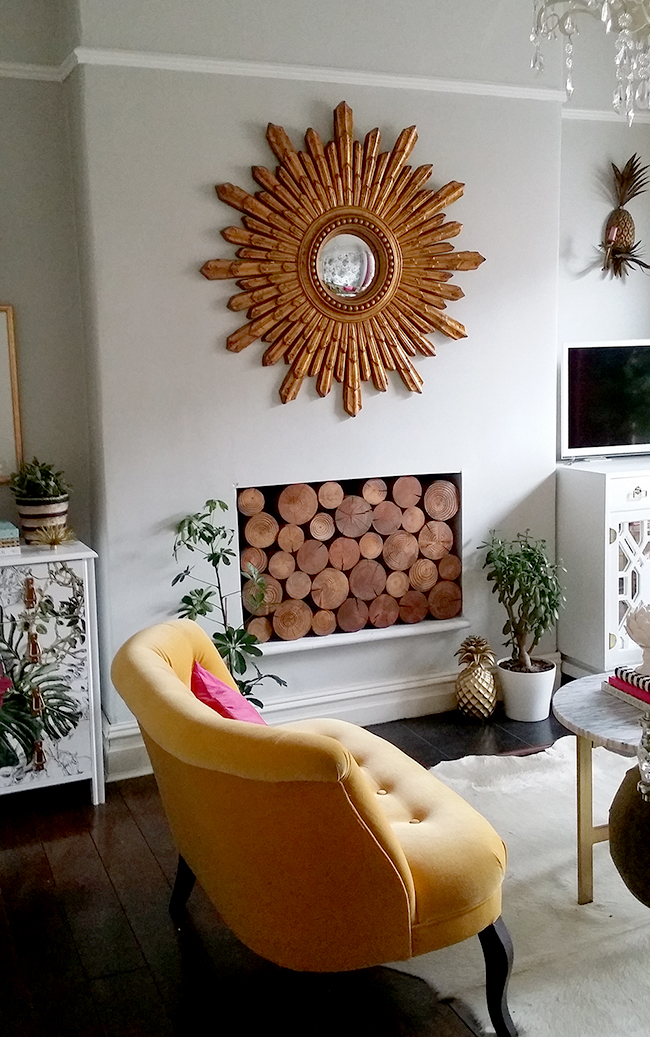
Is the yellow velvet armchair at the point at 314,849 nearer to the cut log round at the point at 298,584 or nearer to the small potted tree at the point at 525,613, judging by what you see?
the cut log round at the point at 298,584

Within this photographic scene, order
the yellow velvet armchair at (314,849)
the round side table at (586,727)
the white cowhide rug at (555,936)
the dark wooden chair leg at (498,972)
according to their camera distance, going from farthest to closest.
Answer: the round side table at (586,727)
the white cowhide rug at (555,936)
the dark wooden chair leg at (498,972)
the yellow velvet armchair at (314,849)

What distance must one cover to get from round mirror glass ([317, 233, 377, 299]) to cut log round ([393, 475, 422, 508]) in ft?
2.35

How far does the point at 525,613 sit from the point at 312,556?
33.3 inches

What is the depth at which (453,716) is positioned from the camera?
12.8 ft

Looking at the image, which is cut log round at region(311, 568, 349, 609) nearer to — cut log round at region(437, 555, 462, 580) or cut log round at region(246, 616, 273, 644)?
cut log round at region(246, 616, 273, 644)

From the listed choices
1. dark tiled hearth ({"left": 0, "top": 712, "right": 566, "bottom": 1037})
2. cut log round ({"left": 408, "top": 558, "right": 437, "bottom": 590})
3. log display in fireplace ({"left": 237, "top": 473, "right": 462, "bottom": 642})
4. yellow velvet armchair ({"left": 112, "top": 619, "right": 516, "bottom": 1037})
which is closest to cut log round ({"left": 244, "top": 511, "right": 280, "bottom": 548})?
log display in fireplace ({"left": 237, "top": 473, "right": 462, "bottom": 642})

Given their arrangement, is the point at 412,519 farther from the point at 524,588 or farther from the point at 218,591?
the point at 218,591

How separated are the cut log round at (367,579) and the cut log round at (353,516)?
0.41ft

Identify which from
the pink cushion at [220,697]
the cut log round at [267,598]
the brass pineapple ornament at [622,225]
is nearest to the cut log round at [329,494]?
the cut log round at [267,598]

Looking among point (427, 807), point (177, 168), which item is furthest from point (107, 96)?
point (427, 807)

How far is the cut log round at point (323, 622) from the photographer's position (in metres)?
3.71

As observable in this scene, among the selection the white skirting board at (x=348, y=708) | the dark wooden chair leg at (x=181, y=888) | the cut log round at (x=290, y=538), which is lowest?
the dark wooden chair leg at (x=181, y=888)

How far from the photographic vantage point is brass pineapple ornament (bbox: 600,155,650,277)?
439 cm

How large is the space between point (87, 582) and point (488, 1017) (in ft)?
5.66
